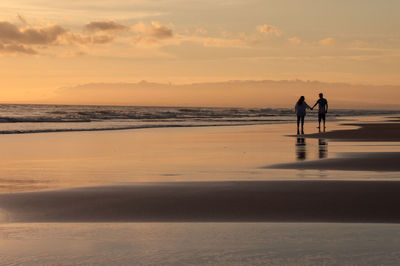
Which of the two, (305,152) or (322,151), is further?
(322,151)

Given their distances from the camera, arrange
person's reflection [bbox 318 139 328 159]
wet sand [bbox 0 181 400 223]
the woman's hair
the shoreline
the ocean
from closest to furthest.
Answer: wet sand [bbox 0 181 400 223] → person's reflection [bbox 318 139 328 159] → the shoreline → the woman's hair → the ocean

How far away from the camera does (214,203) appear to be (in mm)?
8258

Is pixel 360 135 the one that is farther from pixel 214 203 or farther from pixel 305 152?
pixel 214 203

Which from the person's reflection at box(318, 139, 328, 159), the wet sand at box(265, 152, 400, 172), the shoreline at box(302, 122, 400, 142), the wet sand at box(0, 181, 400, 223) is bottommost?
the shoreline at box(302, 122, 400, 142)

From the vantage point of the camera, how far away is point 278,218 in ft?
23.7

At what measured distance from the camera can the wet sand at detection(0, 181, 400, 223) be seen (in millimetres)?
7289

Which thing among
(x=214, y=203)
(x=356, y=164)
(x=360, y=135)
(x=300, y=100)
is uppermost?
(x=300, y=100)

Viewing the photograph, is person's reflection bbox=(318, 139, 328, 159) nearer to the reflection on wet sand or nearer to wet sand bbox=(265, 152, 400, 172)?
the reflection on wet sand

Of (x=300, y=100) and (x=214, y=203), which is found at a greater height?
(x=300, y=100)

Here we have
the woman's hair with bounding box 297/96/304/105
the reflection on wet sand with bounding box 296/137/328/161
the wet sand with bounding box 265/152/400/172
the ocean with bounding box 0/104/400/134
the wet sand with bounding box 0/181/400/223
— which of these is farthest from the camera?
the ocean with bounding box 0/104/400/134

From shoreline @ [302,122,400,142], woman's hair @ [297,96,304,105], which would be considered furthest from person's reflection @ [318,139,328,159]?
woman's hair @ [297,96,304,105]

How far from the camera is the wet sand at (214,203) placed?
287 inches

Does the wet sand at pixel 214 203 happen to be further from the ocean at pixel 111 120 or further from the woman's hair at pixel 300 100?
the ocean at pixel 111 120

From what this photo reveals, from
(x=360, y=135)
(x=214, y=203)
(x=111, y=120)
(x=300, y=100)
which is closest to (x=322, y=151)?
(x=360, y=135)
